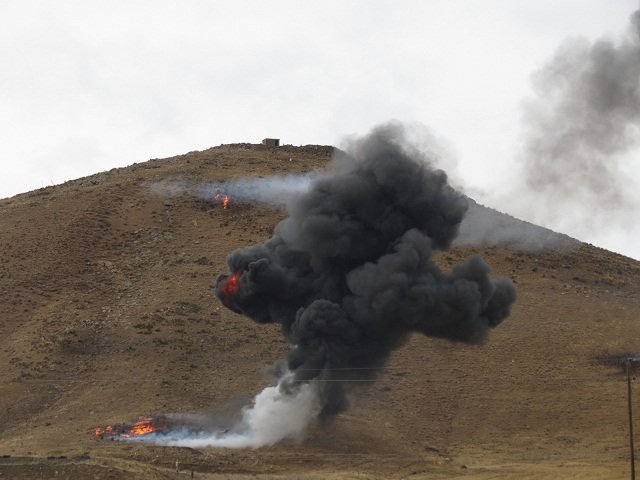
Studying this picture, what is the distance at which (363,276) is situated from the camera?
2283 inches

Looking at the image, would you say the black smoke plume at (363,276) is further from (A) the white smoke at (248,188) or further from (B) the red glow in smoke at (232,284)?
(A) the white smoke at (248,188)

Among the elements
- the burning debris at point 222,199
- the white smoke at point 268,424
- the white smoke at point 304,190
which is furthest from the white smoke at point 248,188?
the white smoke at point 268,424

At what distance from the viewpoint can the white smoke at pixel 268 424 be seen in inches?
2219

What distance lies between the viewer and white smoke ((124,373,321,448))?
56.4 meters

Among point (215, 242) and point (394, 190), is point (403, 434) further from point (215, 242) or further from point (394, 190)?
point (215, 242)

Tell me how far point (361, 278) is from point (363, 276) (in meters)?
0.16

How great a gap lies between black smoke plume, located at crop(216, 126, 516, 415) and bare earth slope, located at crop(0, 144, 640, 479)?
187 inches

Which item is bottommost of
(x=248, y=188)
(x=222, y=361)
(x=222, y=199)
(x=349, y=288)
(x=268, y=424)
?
(x=268, y=424)

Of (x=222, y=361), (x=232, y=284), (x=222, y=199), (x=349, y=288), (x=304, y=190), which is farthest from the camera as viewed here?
(x=222, y=199)

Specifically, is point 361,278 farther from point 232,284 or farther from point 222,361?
point 222,361

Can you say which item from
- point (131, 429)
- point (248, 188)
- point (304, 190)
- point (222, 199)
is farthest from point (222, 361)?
point (248, 188)

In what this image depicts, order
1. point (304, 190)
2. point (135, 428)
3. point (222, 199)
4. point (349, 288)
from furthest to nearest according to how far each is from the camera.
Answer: point (222, 199) → point (304, 190) → point (349, 288) → point (135, 428)

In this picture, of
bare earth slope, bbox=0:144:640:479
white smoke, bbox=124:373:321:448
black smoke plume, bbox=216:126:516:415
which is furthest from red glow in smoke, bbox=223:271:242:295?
bare earth slope, bbox=0:144:640:479

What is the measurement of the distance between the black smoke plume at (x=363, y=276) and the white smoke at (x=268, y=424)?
0.62 metres
